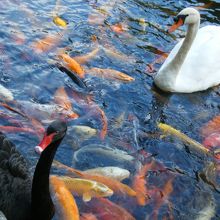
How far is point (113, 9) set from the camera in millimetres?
8414

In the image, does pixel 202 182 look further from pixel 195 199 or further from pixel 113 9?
pixel 113 9

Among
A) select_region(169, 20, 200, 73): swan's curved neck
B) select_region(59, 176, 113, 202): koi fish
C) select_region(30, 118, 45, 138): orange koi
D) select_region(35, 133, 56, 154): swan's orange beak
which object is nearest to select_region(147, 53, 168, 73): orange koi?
select_region(169, 20, 200, 73): swan's curved neck

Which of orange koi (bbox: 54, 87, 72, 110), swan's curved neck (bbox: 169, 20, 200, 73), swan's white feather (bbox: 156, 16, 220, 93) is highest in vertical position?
swan's curved neck (bbox: 169, 20, 200, 73)

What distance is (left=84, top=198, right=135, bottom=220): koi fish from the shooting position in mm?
4730

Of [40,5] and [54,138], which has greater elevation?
[54,138]

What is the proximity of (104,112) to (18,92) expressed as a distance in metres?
1.04

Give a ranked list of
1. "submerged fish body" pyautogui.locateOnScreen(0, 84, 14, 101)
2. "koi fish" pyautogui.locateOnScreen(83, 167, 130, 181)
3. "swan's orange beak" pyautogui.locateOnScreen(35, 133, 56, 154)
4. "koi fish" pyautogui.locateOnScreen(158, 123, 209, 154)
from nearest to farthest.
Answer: "swan's orange beak" pyautogui.locateOnScreen(35, 133, 56, 154), "koi fish" pyautogui.locateOnScreen(83, 167, 130, 181), "koi fish" pyautogui.locateOnScreen(158, 123, 209, 154), "submerged fish body" pyautogui.locateOnScreen(0, 84, 14, 101)

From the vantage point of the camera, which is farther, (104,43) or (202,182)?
(104,43)

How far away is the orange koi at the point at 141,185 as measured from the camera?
499cm

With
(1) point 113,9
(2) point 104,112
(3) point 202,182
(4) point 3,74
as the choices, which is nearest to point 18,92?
(4) point 3,74

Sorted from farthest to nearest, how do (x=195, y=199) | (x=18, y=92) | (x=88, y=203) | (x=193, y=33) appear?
(x=193, y=33)
(x=18, y=92)
(x=195, y=199)
(x=88, y=203)

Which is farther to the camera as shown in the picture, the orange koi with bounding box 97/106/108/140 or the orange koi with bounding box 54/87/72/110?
the orange koi with bounding box 54/87/72/110

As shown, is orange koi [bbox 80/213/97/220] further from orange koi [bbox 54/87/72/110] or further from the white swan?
the white swan

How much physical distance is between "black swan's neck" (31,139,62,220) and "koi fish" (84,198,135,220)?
0.44 meters
